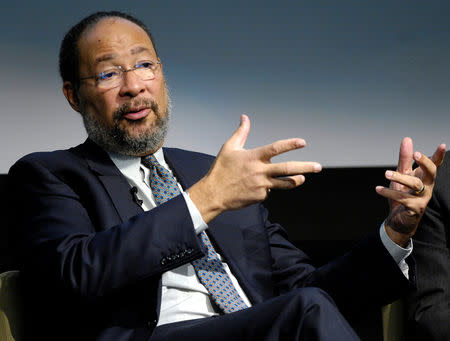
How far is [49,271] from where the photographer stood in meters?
1.34

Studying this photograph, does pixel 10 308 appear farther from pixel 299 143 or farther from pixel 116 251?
pixel 299 143

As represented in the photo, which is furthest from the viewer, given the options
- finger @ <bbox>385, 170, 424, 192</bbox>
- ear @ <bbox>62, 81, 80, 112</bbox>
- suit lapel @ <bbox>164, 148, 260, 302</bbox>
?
ear @ <bbox>62, 81, 80, 112</bbox>

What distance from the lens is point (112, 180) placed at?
5.04 feet

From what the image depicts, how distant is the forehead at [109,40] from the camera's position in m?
1.65

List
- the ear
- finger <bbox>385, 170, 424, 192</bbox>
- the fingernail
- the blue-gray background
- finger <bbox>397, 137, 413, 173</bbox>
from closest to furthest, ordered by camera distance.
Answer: the fingernail
finger <bbox>385, 170, 424, 192</bbox>
finger <bbox>397, 137, 413, 173</bbox>
the ear
the blue-gray background

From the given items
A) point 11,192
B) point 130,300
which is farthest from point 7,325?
point 11,192

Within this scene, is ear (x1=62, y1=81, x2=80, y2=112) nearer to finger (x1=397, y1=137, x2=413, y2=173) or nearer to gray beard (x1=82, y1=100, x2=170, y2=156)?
gray beard (x1=82, y1=100, x2=170, y2=156)

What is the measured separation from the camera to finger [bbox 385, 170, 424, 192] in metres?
1.34

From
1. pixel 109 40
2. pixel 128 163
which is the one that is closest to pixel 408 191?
pixel 128 163

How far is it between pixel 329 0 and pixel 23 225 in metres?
1.66

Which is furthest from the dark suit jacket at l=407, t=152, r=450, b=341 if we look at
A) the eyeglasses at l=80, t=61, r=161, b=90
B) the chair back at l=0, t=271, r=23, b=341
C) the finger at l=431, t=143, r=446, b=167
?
the chair back at l=0, t=271, r=23, b=341

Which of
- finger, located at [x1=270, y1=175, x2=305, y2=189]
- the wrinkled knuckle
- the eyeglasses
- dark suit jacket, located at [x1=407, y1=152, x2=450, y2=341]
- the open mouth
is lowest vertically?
dark suit jacket, located at [x1=407, y1=152, x2=450, y2=341]

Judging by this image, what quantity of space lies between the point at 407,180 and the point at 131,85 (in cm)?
74

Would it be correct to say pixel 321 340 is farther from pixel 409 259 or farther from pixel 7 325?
pixel 7 325
